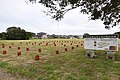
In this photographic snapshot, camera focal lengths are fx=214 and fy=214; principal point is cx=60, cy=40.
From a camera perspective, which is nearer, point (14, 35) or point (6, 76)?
point (6, 76)

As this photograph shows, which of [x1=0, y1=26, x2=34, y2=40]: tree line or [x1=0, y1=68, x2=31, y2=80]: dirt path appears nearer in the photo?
[x1=0, y1=68, x2=31, y2=80]: dirt path

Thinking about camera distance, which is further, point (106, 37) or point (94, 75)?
point (106, 37)

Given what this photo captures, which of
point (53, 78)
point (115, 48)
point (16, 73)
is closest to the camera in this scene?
point (53, 78)

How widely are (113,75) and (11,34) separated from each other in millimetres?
51650

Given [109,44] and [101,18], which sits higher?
[101,18]

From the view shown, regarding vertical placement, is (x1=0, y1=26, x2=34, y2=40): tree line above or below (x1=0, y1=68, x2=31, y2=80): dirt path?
above

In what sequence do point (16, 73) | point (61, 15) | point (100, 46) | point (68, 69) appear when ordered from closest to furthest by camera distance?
point (16, 73)
point (68, 69)
point (100, 46)
point (61, 15)

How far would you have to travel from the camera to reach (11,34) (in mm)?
56625

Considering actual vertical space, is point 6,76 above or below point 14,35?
below

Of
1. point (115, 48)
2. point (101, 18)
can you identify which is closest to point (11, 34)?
point (101, 18)

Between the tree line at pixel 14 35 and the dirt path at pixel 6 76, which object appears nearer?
the dirt path at pixel 6 76

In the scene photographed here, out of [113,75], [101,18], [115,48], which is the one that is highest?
[101,18]

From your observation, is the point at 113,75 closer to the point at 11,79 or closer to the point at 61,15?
the point at 11,79

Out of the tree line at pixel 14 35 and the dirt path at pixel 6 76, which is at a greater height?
the tree line at pixel 14 35
